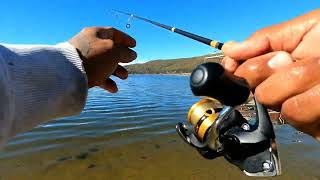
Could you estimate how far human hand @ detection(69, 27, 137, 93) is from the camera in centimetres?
203

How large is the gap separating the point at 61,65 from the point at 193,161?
7.17m

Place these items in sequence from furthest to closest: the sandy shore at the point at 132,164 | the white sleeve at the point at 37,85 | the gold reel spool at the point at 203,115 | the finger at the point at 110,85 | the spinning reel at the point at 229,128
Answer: the sandy shore at the point at 132,164 → the finger at the point at 110,85 → the gold reel spool at the point at 203,115 → the spinning reel at the point at 229,128 → the white sleeve at the point at 37,85

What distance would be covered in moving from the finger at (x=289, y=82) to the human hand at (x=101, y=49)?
1022 mm

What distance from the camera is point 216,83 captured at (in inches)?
60.9

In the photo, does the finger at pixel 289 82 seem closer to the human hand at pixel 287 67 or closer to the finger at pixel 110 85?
the human hand at pixel 287 67

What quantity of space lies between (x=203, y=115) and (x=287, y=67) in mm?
966

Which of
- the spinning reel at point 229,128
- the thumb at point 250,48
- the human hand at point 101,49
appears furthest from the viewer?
the human hand at point 101,49

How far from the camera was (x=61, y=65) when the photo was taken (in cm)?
174

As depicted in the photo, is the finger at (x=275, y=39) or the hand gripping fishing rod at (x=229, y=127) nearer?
the hand gripping fishing rod at (x=229, y=127)

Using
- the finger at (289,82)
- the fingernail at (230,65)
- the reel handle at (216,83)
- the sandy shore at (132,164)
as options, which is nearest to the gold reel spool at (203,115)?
the fingernail at (230,65)

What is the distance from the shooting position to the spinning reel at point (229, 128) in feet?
5.11

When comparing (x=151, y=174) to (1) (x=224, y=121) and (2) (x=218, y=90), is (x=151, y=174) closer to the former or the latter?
(1) (x=224, y=121)

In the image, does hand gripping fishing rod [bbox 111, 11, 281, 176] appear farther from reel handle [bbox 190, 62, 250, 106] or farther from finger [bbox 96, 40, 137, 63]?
finger [bbox 96, 40, 137, 63]

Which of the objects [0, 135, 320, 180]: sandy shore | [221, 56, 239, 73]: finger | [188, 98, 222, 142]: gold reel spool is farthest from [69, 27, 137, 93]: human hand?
[0, 135, 320, 180]: sandy shore
